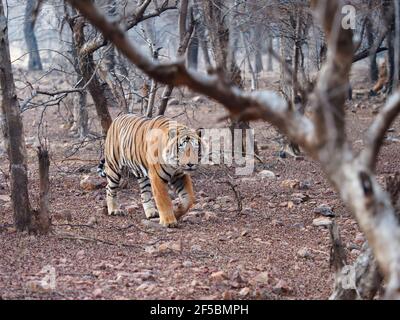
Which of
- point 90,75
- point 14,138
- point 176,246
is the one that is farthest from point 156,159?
point 90,75

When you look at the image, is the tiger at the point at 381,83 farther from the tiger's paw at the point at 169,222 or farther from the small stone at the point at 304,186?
the tiger's paw at the point at 169,222

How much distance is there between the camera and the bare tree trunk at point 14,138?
22.5 ft

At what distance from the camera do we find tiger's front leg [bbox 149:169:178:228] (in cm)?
840

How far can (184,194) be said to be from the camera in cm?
866

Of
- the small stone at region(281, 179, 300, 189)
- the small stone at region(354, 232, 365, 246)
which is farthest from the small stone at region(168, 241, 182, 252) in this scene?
the small stone at region(281, 179, 300, 189)

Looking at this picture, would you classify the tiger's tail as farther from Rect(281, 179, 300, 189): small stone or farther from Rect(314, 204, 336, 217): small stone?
Rect(314, 204, 336, 217): small stone

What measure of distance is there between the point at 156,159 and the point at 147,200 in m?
0.80

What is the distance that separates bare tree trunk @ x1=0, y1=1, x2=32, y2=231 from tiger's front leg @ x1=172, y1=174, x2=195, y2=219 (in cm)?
A: 204

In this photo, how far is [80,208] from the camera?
374 inches

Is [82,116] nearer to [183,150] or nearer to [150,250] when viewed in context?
[183,150]

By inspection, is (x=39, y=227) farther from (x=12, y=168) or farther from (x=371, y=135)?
(x=371, y=135)

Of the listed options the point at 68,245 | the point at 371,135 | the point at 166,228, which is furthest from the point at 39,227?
the point at 371,135

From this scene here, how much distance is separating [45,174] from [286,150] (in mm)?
6951

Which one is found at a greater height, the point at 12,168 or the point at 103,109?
the point at 103,109
